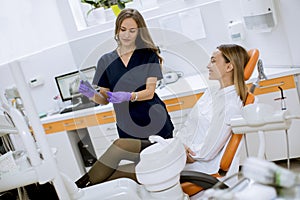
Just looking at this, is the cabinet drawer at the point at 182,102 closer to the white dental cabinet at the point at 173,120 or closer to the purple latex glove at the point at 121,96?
the white dental cabinet at the point at 173,120

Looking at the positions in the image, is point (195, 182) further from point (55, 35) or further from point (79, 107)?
point (55, 35)

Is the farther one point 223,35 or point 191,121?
point 223,35

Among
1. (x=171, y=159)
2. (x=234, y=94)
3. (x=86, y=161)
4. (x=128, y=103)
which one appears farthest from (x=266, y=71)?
(x=86, y=161)

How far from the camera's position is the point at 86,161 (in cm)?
332

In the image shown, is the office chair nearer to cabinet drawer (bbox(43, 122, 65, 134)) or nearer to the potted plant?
the potted plant

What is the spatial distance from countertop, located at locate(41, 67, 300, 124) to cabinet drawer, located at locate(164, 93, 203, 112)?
35mm

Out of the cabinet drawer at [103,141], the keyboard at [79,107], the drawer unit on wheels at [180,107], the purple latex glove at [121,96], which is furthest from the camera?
Result: the keyboard at [79,107]

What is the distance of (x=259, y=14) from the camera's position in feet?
8.04

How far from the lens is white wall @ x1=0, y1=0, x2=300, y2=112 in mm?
2965

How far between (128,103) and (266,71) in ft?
3.67

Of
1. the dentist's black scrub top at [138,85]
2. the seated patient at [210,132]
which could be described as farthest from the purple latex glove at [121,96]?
the seated patient at [210,132]

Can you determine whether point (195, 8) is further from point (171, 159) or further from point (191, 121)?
point (171, 159)

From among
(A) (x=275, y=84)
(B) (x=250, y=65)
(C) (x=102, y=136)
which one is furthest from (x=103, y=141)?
(B) (x=250, y=65)

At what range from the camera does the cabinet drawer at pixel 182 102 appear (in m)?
2.42
